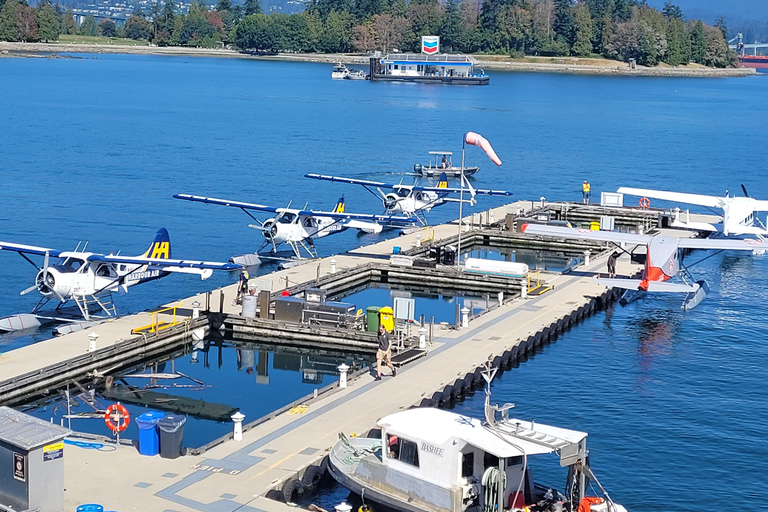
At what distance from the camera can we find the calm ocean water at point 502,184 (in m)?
33.3

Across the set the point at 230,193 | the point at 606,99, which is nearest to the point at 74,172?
the point at 230,193

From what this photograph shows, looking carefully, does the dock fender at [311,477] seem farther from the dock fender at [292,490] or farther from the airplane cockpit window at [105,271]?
the airplane cockpit window at [105,271]

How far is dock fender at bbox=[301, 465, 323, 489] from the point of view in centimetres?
2482

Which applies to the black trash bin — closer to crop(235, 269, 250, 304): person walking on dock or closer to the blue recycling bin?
the blue recycling bin

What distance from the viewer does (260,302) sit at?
4272 cm

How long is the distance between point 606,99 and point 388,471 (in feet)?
593

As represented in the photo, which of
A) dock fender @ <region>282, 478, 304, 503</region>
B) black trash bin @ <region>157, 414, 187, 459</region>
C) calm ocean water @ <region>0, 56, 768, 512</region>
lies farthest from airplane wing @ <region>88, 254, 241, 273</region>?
dock fender @ <region>282, 478, 304, 503</region>

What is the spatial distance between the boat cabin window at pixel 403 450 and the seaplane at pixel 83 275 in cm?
1845

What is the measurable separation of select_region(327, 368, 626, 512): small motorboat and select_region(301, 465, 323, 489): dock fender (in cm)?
179

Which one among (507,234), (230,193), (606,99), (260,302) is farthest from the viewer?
(606,99)

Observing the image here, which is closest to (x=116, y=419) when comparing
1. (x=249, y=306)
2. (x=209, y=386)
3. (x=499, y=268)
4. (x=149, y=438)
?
(x=149, y=438)

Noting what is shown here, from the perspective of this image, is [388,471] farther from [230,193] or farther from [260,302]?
[230,193]

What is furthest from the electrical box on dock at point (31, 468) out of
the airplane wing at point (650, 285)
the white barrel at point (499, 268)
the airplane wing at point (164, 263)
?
the white barrel at point (499, 268)

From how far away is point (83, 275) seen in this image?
4222 cm
